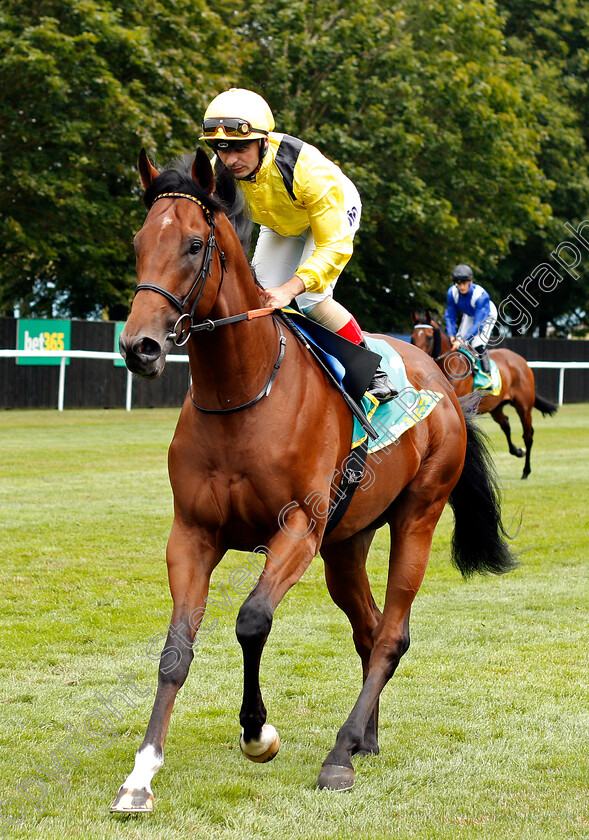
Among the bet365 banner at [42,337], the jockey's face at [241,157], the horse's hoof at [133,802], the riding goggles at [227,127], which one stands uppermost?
the riding goggles at [227,127]

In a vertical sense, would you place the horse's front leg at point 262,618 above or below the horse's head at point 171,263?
below

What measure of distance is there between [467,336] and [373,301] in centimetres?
1514

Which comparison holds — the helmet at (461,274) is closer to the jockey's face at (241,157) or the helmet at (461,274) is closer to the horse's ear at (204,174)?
the jockey's face at (241,157)

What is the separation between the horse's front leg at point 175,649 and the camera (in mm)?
3115

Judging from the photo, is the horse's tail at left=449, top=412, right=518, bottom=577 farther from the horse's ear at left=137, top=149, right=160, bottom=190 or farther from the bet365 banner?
the bet365 banner

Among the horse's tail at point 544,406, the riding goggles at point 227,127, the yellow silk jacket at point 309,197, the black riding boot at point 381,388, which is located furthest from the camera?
the horse's tail at point 544,406

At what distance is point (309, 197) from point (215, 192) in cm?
42

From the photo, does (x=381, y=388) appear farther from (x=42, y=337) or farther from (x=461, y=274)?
(x=42, y=337)

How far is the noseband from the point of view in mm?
3190

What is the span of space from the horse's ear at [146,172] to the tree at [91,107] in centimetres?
1579

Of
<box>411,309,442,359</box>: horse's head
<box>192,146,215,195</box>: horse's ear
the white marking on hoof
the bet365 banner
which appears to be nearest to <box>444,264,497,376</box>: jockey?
<box>411,309,442,359</box>: horse's head

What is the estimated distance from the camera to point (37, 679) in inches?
179

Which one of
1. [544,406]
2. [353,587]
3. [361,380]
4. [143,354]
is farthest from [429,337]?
[143,354]

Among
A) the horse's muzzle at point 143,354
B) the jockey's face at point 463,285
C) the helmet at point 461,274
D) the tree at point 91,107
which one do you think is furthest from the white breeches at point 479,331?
the horse's muzzle at point 143,354
